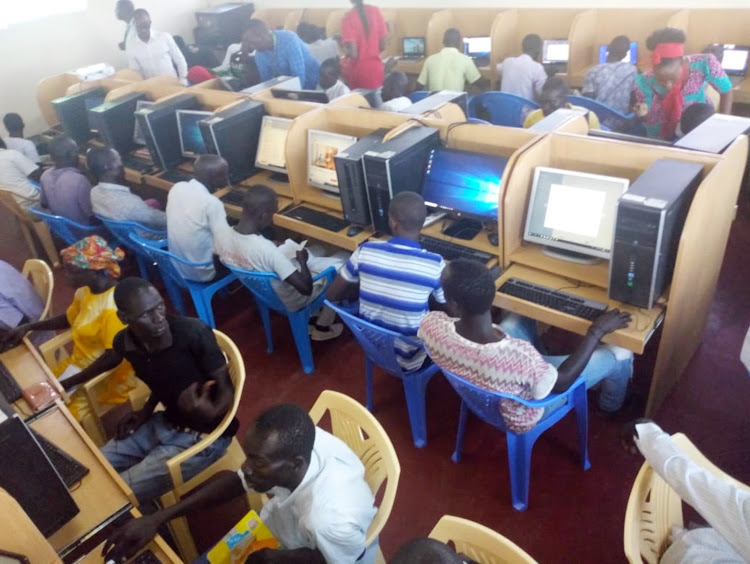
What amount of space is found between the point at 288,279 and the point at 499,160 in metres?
1.07

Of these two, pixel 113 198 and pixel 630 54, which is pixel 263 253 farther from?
pixel 630 54

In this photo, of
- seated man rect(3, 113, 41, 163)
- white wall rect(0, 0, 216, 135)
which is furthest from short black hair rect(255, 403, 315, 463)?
white wall rect(0, 0, 216, 135)

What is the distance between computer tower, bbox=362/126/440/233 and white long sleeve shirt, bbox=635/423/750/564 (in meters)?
1.59

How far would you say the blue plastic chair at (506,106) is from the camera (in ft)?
13.2

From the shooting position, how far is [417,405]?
2.38m

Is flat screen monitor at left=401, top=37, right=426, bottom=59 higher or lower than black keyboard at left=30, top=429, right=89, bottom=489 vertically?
higher

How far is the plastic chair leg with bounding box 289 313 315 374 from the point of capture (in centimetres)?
282

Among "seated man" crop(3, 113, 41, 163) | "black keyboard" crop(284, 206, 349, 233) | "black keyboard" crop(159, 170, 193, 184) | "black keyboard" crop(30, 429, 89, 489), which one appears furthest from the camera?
"seated man" crop(3, 113, 41, 163)

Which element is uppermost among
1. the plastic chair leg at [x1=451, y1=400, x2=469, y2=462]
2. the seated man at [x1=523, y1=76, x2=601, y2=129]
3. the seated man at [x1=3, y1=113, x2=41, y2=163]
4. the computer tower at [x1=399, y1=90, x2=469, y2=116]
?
the computer tower at [x1=399, y1=90, x2=469, y2=116]

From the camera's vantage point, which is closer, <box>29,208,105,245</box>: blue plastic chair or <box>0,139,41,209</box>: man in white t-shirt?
<box>29,208,105,245</box>: blue plastic chair

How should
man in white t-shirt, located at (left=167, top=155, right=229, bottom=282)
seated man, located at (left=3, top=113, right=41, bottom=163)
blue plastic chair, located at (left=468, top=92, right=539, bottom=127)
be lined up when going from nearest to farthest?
man in white t-shirt, located at (left=167, top=155, right=229, bottom=282) → blue plastic chair, located at (left=468, top=92, right=539, bottom=127) → seated man, located at (left=3, top=113, right=41, bottom=163)

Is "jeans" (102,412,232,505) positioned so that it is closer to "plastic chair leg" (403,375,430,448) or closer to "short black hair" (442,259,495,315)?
"plastic chair leg" (403,375,430,448)

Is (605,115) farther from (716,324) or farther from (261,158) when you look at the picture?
(261,158)

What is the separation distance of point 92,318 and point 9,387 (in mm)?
342
